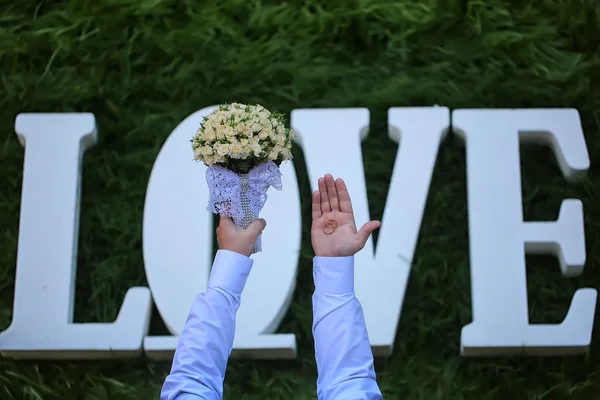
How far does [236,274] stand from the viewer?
153 centimetres

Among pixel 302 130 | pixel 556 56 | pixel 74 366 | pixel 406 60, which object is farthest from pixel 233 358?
pixel 556 56

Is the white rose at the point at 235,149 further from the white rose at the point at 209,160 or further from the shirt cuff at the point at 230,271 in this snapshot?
the shirt cuff at the point at 230,271

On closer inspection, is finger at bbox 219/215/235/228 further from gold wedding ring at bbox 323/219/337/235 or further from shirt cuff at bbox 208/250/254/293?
gold wedding ring at bbox 323/219/337/235

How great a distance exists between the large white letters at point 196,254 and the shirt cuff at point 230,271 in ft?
3.13

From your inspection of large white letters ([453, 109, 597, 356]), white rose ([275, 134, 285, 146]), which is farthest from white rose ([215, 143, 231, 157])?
large white letters ([453, 109, 597, 356])

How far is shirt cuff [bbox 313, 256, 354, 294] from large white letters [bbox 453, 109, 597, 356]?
42.9 inches

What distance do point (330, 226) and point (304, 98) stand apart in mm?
1310

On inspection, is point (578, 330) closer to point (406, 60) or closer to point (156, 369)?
point (406, 60)

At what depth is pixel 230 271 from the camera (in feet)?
5.00

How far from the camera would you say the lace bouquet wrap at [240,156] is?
1.59 m

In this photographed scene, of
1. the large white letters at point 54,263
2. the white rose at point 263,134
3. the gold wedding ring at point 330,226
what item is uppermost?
the white rose at point 263,134

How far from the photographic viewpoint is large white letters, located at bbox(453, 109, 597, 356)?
2459 mm

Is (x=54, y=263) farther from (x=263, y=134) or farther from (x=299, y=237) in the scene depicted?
(x=263, y=134)

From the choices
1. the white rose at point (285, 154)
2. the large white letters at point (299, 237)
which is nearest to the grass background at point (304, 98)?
the large white letters at point (299, 237)
